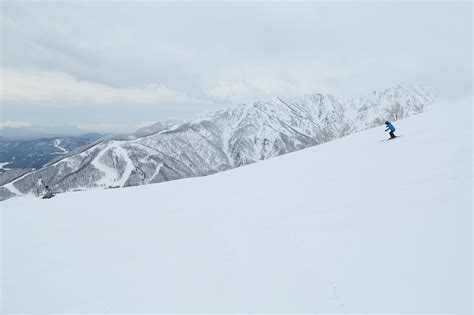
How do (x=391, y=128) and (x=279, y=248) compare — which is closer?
(x=279, y=248)

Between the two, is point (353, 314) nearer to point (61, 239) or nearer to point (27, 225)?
point (61, 239)

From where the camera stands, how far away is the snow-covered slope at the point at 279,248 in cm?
555

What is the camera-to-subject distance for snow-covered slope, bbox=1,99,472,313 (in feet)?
18.2

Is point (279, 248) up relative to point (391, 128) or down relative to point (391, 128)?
down

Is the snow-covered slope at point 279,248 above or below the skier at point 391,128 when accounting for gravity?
below

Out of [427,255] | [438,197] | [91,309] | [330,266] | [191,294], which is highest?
[438,197]

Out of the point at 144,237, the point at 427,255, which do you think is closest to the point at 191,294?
the point at 144,237

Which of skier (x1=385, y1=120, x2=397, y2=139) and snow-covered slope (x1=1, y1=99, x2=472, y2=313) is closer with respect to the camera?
snow-covered slope (x1=1, y1=99, x2=472, y2=313)

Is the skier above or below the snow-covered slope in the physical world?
above

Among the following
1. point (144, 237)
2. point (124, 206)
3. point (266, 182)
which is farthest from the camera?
point (266, 182)

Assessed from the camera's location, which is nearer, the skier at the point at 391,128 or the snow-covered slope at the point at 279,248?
the snow-covered slope at the point at 279,248

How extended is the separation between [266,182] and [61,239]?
10.8 meters

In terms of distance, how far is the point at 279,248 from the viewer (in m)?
7.56

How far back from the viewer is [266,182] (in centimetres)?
1575
